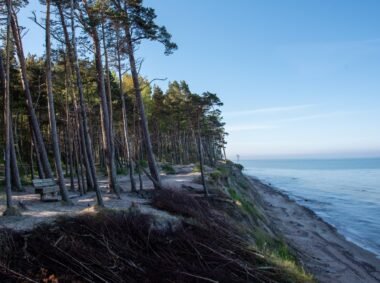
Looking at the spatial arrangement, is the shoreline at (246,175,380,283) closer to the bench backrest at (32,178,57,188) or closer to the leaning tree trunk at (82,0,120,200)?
the leaning tree trunk at (82,0,120,200)

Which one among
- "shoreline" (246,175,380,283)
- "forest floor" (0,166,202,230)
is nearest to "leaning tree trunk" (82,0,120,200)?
"forest floor" (0,166,202,230)

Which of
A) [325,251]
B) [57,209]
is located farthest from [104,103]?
[325,251]

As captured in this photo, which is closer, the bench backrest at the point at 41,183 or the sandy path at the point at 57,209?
the sandy path at the point at 57,209

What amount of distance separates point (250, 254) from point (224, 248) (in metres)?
0.79

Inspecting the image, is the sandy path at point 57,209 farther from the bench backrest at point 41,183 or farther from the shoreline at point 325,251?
the shoreline at point 325,251

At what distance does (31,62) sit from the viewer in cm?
2384

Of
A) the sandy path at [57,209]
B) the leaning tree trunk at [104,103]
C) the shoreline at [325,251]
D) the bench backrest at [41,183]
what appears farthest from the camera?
the shoreline at [325,251]

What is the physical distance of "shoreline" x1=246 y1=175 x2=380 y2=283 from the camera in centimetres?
1446

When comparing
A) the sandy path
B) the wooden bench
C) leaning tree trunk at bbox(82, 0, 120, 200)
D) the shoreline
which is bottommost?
the shoreline

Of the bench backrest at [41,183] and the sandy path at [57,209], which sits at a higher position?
the bench backrest at [41,183]

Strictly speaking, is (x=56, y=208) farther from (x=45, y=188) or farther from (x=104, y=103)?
(x=104, y=103)

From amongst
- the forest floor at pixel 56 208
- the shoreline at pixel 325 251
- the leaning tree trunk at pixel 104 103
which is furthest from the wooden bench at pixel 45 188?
the shoreline at pixel 325 251

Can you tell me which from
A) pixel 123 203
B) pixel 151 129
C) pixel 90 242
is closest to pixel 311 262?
pixel 123 203

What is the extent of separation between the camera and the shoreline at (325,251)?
14463mm
